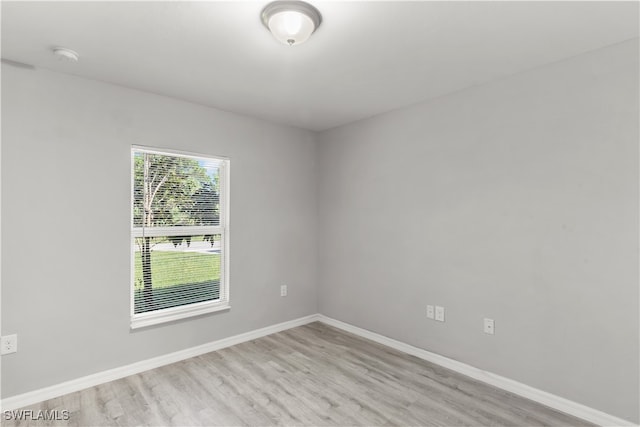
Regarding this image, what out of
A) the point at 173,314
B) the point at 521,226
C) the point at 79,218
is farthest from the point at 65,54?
the point at 521,226

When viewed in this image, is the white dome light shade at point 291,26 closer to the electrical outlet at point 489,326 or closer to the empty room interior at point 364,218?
the empty room interior at point 364,218

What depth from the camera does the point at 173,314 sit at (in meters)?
3.01

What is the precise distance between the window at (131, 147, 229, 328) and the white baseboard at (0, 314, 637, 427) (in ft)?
1.14

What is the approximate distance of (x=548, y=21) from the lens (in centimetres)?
183

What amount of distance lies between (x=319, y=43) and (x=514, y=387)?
279 cm

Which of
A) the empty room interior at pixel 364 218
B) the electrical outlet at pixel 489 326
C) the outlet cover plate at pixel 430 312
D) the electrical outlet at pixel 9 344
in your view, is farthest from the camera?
the outlet cover plate at pixel 430 312

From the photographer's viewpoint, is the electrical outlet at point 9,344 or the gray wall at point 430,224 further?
the electrical outlet at point 9,344

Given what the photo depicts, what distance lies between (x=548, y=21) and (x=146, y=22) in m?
2.23

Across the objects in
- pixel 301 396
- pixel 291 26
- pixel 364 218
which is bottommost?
pixel 301 396

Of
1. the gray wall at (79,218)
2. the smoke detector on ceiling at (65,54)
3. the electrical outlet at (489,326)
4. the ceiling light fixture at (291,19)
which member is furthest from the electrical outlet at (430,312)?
the smoke detector on ceiling at (65,54)

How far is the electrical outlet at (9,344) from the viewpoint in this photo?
2234 mm

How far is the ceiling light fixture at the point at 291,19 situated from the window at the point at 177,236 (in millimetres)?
1717

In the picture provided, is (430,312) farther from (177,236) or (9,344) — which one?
(9,344)

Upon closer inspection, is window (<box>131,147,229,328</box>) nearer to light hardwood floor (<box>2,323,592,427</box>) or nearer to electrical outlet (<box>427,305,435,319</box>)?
light hardwood floor (<box>2,323,592,427</box>)
